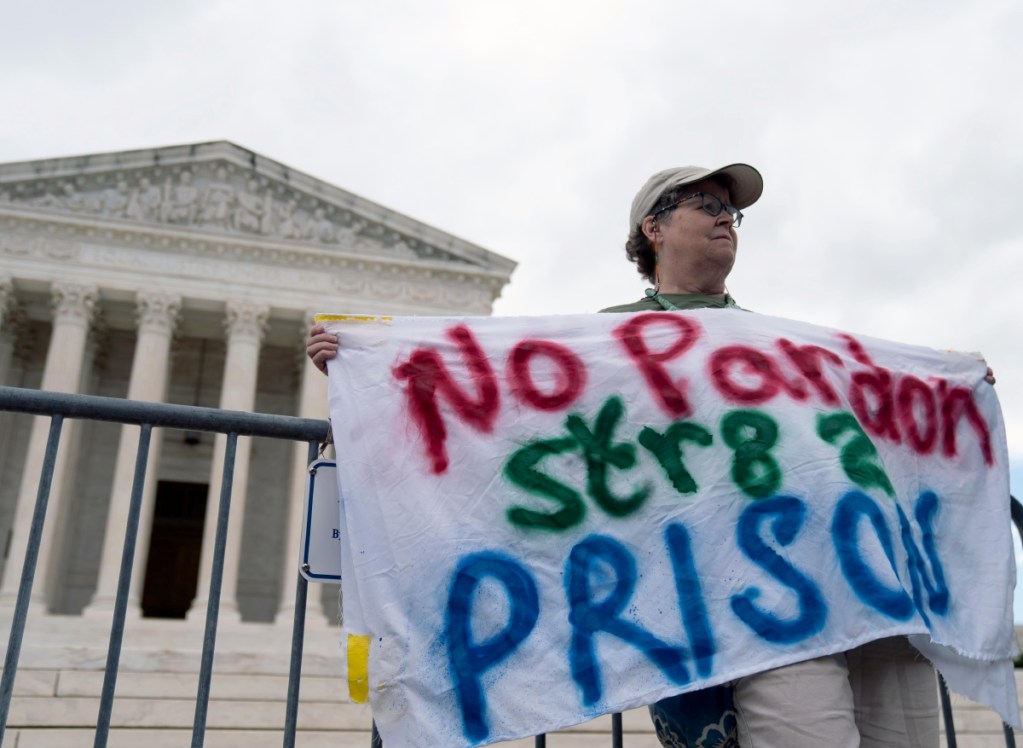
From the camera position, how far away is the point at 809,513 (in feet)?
8.54

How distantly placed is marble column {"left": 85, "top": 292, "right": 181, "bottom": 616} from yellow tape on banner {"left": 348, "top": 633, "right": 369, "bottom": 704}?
816 inches

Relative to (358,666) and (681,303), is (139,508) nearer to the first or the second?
(358,666)

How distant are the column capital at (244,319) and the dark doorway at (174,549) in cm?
535

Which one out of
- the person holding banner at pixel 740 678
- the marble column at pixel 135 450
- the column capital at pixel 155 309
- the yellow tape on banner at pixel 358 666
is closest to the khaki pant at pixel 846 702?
the person holding banner at pixel 740 678

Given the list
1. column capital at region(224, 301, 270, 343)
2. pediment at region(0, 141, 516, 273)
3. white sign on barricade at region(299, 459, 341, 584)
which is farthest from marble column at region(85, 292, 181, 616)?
white sign on barricade at region(299, 459, 341, 584)

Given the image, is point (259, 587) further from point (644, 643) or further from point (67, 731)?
point (644, 643)

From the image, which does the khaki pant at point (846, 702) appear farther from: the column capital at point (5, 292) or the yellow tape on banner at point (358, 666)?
the column capital at point (5, 292)

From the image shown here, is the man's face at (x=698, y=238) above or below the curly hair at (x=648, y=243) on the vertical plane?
below

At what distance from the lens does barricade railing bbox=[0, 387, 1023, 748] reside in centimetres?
271

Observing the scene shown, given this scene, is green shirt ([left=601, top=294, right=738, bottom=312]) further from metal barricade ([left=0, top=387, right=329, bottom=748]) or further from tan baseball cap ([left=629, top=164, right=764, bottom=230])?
metal barricade ([left=0, top=387, right=329, bottom=748])

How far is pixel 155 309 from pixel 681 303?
2279cm

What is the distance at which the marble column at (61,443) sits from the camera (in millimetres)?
21109

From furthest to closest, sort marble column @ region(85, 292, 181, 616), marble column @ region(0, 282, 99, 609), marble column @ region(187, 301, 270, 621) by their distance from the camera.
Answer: marble column @ region(187, 301, 270, 621)
marble column @ region(85, 292, 181, 616)
marble column @ region(0, 282, 99, 609)

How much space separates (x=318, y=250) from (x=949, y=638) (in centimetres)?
2351
